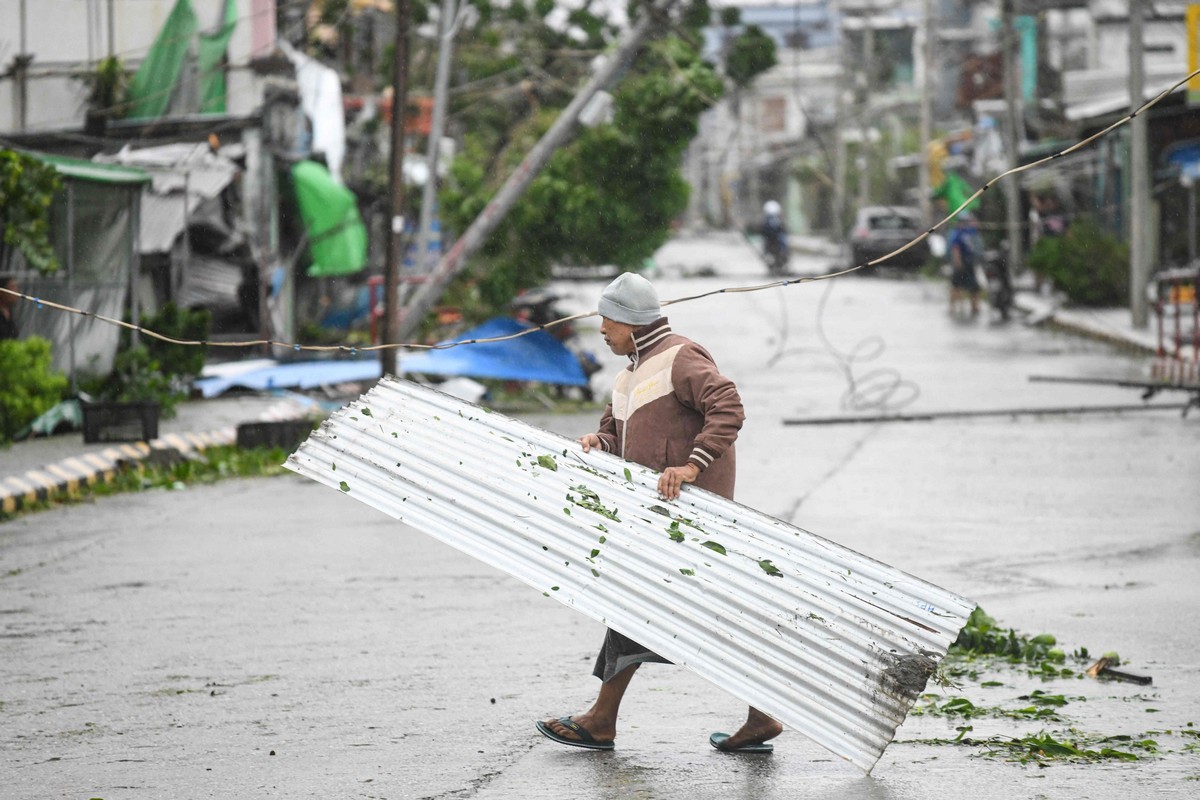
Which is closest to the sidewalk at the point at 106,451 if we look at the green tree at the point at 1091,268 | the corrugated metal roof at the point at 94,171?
the corrugated metal roof at the point at 94,171

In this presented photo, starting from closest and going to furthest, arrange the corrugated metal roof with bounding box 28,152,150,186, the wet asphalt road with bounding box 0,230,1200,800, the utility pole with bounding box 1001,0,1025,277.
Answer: the wet asphalt road with bounding box 0,230,1200,800
the corrugated metal roof with bounding box 28,152,150,186
the utility pole with bounding box 1001,0,1025,277

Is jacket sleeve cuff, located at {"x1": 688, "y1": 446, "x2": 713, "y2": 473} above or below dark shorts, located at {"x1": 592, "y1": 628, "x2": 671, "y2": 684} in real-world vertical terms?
above

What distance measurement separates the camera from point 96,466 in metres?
13.2

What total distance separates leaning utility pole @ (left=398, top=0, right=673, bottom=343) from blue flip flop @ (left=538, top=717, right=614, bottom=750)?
13115 millimetres

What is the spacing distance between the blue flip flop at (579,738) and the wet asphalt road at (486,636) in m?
0.04

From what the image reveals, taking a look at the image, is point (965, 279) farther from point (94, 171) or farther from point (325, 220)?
point (94, 171)

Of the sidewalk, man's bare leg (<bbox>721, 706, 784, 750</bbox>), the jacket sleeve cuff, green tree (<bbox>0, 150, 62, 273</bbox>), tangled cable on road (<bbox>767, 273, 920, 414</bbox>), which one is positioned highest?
green tree (<bbox>0, 150, 62, 273</bbox>)

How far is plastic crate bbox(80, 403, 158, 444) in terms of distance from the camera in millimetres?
14320

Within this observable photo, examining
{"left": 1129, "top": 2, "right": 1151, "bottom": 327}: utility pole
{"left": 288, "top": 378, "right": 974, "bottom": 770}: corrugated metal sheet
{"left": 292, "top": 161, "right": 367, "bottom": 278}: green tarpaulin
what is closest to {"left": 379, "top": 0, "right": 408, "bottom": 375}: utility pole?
{"left": 292, "top": 161, "right": 367, "bottom": 278}: green tarpaulin

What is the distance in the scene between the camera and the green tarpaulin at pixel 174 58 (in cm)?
2059

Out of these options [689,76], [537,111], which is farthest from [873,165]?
[689,76]

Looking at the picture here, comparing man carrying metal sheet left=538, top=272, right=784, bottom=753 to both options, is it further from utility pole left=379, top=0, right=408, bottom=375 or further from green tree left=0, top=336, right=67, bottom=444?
utility pole left=379, top=0, right=408, bottom=375

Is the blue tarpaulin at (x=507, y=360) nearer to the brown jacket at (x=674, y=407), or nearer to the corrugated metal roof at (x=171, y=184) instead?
the corrugated metal roof at (x=171, y=184)

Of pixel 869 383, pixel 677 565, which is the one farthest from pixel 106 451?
pixel 869 383
